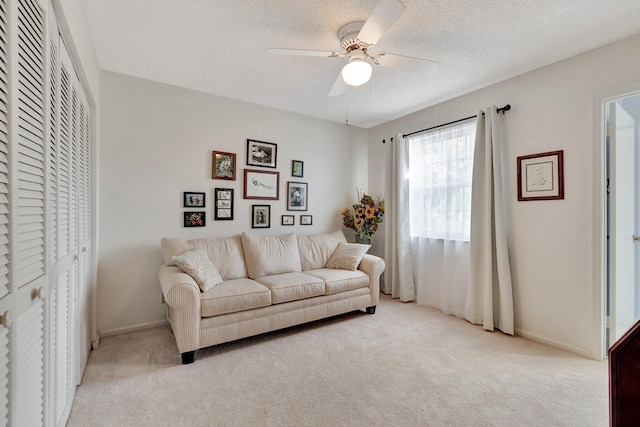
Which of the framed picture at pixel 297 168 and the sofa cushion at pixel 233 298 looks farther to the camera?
the framed picture at pixel 297 168

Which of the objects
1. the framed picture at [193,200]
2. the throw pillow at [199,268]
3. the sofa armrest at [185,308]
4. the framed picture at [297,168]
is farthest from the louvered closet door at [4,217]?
the framed picture at [297,168]

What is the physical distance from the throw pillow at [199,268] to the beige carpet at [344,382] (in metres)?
0.58

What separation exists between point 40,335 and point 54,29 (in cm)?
142

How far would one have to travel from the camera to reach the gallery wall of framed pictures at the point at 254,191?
10.9ft

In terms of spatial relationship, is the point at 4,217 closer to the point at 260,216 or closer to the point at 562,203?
the point at 260,216

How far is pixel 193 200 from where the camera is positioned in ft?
10.7

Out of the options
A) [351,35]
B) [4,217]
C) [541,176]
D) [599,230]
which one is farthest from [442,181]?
[4,217]

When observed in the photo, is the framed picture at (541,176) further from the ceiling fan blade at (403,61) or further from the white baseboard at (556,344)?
the ceiling fan blade at (403,61)

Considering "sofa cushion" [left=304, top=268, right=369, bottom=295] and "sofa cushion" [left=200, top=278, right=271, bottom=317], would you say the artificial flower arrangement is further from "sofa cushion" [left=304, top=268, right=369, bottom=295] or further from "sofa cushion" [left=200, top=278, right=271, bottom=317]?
"sofa cushion" [left=200, top=278, right=271, bottom=317]

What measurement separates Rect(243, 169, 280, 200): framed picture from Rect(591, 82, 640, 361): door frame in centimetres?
319

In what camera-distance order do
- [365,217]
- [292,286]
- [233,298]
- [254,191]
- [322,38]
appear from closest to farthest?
[322,38] < [233,298] < [292,286] < [254,191] < [365,217]

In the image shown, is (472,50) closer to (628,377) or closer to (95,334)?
(628,377)

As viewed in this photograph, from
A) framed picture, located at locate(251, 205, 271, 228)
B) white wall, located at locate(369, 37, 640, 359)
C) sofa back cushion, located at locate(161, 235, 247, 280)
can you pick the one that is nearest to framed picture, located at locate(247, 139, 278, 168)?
framed picture, located at locate(251, 205, 271, 228)

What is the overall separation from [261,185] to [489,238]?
2663 mm
